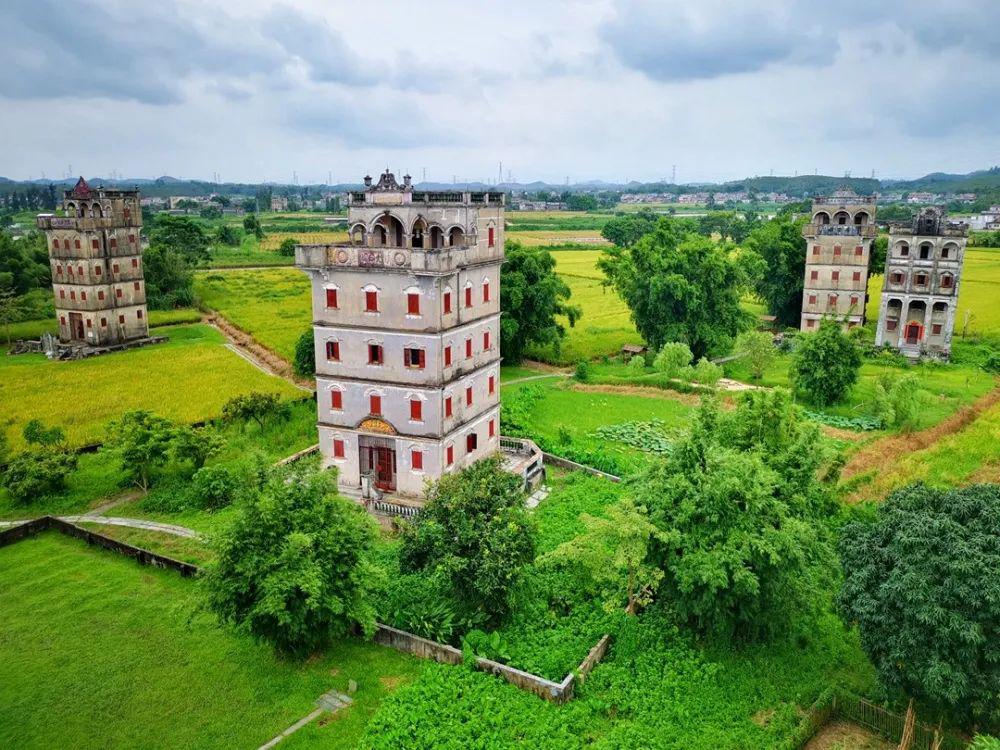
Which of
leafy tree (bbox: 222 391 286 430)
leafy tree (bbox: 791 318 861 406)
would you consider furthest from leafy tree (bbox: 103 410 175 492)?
leafy tree (bbox: 791 318 861 406)

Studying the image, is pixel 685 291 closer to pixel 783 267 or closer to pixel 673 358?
pixel 673 358

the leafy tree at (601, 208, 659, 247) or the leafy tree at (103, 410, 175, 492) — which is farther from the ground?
the leafy tree at (601, 208, 659, 247)

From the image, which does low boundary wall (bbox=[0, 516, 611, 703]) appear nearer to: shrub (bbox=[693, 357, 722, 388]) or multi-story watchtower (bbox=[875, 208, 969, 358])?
shrub (bbox=[693, 357, 722, 388])

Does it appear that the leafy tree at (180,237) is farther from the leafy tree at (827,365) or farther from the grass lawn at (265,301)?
the leafy tree at (827,365)

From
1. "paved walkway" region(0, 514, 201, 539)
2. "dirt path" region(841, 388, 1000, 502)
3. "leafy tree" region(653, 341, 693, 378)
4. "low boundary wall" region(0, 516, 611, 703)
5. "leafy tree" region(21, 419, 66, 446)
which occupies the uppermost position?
"leafy tree" region(653, 341, 693, 378)

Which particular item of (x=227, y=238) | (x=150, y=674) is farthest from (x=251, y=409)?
(x=227, y=238)

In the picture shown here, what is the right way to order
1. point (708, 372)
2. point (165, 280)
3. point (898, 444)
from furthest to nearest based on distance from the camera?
point (165, 280)
point (708, 372)
point (898, 444)

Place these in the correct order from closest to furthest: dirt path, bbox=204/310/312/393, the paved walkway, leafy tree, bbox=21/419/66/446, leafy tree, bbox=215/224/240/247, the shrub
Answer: the paved walkway → leafy tree, bbox=21/419/66/446 → the shrub → dirt path, bbox=204/310/312/393 → leafy tree, bbox=215/224/240/247
